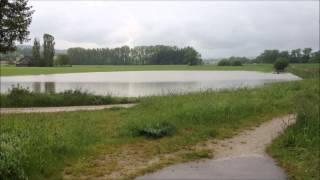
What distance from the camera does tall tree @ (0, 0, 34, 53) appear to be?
1975 centimetres

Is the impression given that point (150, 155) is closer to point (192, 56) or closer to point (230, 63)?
point (230, 63)

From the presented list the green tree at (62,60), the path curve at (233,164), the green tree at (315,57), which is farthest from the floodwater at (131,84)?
the green tree at (315,57)

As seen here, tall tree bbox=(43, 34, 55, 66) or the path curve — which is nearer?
the path curve

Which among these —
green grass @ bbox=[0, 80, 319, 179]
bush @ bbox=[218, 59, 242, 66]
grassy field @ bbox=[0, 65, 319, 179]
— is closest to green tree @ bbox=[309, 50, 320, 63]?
bush @ bbox=[218, 59, 242, 66]

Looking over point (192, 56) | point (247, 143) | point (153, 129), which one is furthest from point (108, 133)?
point (192, 56)

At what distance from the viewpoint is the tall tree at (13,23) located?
778 inches

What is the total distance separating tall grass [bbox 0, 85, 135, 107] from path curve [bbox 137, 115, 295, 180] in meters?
12.5

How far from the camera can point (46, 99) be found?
72.2 feet

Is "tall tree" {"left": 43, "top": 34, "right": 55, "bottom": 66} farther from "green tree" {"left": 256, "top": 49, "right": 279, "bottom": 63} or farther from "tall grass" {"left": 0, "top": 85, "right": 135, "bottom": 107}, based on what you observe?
"tall grass" {"left": 0, "top": 85, "right": 135, "bottom": 107}

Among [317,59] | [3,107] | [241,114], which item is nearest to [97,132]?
[241,114]

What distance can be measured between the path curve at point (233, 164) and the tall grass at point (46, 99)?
12.5 metres

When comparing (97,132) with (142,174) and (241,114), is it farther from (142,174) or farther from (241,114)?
(241,114)

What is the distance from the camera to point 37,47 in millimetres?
104500

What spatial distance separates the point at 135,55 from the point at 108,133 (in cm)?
14749
